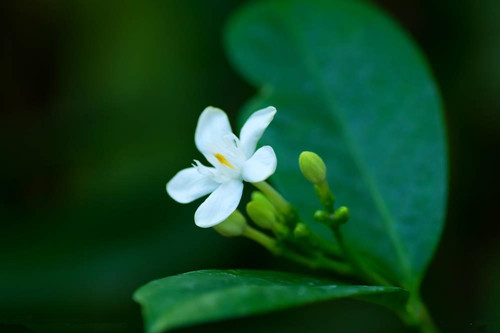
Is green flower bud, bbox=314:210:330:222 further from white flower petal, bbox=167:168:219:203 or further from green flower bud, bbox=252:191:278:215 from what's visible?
white flower petal, bbox=167:168:219:203

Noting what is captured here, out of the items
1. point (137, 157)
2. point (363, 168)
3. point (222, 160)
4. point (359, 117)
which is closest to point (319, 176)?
point (222, 160)

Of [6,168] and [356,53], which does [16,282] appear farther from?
[356,53]

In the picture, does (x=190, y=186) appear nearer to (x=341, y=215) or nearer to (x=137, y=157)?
(x=341, y=215)

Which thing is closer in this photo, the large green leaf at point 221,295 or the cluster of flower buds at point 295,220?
the large green leaf at point 221,295

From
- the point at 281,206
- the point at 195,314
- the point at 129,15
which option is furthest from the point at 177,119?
the point at 195,314

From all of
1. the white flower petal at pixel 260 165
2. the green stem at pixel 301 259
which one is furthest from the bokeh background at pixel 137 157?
the white flower petal at pixel 260 165

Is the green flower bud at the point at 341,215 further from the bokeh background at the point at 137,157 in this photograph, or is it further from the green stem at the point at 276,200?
the bokeh background at the point at 137,157

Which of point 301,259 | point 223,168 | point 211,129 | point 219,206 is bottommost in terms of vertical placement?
point 301,259
